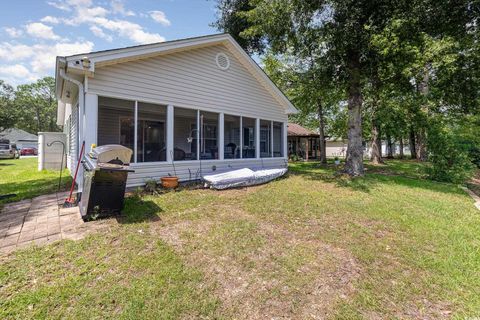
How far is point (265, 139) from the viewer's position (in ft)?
37.4

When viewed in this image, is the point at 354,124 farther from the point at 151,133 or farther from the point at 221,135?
the point at 151,133

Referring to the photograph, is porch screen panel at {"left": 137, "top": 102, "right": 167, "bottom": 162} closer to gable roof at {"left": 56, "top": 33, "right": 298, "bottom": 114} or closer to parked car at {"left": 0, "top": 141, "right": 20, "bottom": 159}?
gable roof at {"left": 56, "top": 33, "right": 298, "bottom": 114}

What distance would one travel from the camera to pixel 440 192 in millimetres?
8570

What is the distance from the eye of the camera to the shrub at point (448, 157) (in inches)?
414

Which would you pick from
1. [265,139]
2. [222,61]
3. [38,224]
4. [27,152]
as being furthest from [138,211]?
[27,152]

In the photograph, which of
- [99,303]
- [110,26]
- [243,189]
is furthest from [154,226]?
[110,26]

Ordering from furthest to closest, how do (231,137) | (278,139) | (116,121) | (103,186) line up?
(278,139)
(231,137)
(116,121)
(103,186)

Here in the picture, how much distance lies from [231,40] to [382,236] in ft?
26.5

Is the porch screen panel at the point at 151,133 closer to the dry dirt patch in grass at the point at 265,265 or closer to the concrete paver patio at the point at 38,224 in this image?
the concrete paver patio at the point at 38,224

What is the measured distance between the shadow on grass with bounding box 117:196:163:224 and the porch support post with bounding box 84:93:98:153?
1.79 metres

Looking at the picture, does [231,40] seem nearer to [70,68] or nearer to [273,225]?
[70,68]

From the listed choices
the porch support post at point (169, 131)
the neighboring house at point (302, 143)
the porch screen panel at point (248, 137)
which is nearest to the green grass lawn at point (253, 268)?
the porch support post at point (169, 131)

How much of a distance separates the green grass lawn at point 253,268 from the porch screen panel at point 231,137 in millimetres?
4420

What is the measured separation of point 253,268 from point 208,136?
6568 millimetres
